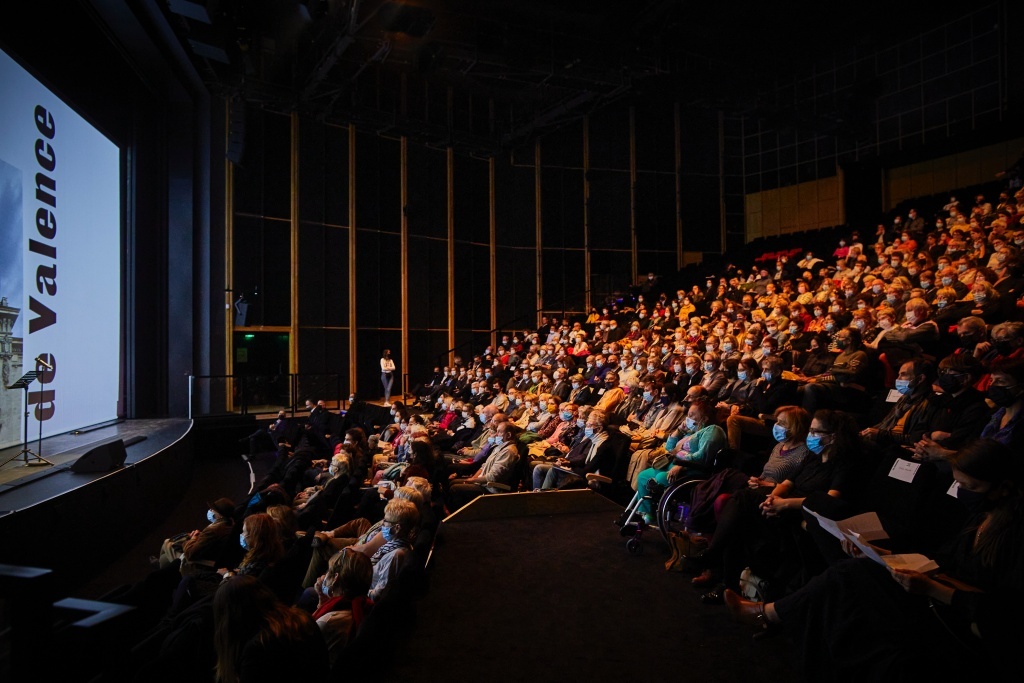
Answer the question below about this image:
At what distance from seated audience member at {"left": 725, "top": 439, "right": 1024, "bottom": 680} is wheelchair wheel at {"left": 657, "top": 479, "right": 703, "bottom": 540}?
142cm

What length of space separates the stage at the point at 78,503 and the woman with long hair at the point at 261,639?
4.38ft

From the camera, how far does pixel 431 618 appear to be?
11.2 ft

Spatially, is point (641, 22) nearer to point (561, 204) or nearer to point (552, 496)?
point (561, 204)

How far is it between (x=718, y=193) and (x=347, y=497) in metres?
15.4

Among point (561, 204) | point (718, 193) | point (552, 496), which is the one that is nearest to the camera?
point (552, 496)

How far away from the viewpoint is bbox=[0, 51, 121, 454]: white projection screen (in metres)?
5.45

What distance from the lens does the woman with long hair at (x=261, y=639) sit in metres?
2.07

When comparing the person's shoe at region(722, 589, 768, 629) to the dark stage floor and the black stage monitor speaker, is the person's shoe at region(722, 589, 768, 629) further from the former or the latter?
the black stage monitor speaker

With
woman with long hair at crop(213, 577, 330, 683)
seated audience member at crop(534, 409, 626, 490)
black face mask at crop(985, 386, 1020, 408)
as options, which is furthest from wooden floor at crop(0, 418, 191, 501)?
black face mask at crop(985, 386, 1020, 408)

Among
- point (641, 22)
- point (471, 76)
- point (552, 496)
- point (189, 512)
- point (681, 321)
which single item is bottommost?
point (189, 512)

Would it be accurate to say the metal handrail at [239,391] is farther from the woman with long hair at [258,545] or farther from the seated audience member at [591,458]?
the woman with long hair at [258,545]

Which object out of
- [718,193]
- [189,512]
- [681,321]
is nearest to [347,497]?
[189,512]

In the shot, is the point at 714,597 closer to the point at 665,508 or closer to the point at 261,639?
the point at 665,508

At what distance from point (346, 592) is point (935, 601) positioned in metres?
2.39
